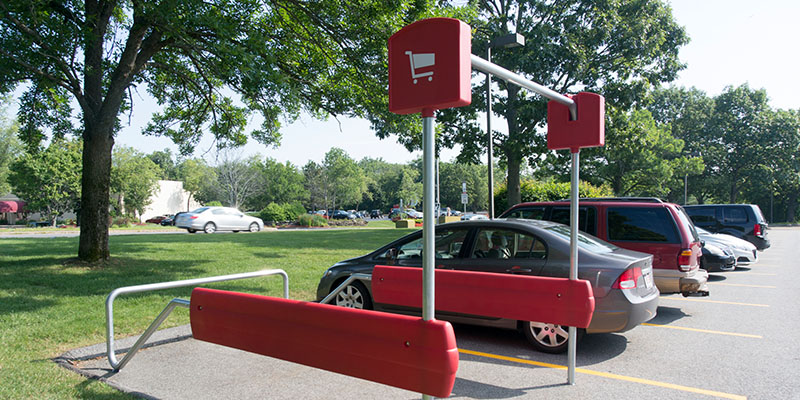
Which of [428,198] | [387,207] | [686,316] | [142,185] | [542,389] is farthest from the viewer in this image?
[387,207]

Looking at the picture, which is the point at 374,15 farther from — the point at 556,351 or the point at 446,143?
the point at 446,143

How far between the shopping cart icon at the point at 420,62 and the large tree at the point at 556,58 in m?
17.5

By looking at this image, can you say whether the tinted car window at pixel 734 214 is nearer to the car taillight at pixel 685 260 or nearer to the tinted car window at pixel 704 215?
the tinted car window at pixel 704 215

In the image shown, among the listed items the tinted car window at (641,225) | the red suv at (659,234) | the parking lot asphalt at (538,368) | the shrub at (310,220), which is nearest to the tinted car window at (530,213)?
the red suv at (659,234)

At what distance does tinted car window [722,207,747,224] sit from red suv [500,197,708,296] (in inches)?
421

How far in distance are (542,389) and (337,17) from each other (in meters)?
9.56

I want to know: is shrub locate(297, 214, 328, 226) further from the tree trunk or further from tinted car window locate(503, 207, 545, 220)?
tinted car window locate(503, 207, 545, 220)

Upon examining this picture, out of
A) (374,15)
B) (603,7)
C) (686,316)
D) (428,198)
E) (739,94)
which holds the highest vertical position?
(739,94)

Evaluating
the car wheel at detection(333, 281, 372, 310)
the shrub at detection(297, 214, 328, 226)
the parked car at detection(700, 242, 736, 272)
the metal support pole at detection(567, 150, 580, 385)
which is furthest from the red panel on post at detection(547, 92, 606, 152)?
the shrub at detection(297, 214, 328, 226)

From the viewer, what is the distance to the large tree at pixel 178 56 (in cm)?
915

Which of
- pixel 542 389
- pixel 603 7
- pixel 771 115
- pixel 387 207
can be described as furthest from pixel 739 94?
pixel 542 389

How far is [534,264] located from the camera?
220 inches

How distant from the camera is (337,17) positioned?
1122 centimetres

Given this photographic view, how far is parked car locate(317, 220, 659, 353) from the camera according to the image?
16.8 ft
